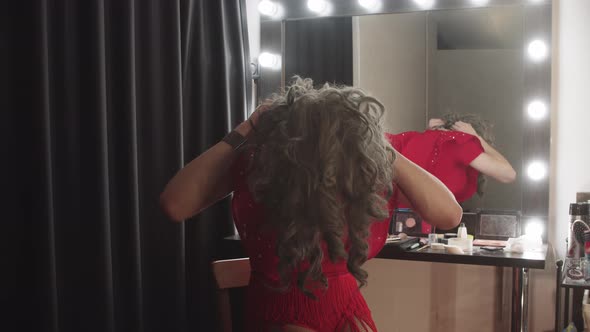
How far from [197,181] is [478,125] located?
1508 mm

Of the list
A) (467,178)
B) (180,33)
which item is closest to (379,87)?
(467,178)

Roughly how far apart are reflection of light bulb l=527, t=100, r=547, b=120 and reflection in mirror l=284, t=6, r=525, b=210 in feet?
0.12

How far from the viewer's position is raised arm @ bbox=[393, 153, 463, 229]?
0.96 meters

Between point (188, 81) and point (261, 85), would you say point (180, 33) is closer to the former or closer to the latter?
point (188, 81)

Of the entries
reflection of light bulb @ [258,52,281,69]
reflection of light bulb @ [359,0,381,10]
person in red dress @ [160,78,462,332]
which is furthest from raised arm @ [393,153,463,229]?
reflection of light bulb @ [258,52,281,69]

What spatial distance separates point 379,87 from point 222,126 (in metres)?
0.71

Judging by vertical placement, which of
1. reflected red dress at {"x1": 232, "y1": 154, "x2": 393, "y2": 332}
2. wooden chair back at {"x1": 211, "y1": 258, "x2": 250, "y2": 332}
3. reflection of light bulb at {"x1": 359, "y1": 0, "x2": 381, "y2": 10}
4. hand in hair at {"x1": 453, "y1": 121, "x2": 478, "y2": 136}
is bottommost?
wooden chair back at {"x1": 211, "y1": 258, "x2": 250, "y2": 332}

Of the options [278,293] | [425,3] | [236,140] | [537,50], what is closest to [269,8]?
[425,3]

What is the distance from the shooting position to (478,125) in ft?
7.13

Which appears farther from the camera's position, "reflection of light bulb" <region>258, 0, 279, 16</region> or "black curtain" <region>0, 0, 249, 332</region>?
"reflection of light bulb" <region>258, 0, 279, 16</region>

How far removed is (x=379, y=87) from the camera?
7.65 ft

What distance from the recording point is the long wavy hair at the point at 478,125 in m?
2.14

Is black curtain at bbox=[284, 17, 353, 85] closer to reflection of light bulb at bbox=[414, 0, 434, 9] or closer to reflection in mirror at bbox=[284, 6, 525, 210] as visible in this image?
reflection in mirror at bbox=[284, 6, 525, 210]

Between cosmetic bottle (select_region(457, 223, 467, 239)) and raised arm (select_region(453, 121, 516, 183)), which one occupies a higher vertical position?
raised arm (select_region(453, 121, 516, 183))
